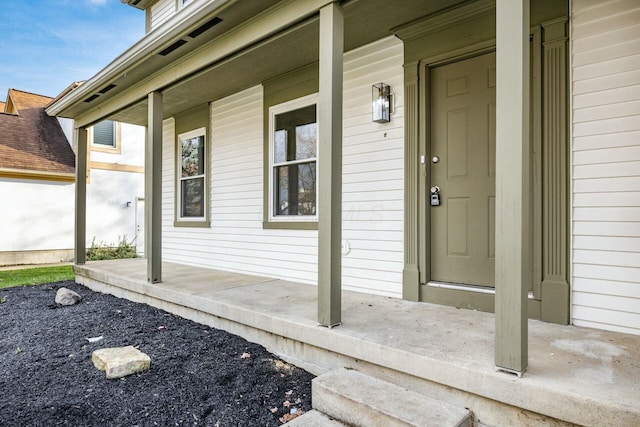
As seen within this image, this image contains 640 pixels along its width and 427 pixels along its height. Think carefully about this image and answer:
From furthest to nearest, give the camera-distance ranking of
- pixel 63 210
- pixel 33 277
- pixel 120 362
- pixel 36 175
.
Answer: pixel 63 210
pixel 36 175
pixel 33 277
pixel 120 362

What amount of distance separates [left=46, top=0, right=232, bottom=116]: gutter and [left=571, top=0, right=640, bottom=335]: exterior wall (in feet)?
8.48

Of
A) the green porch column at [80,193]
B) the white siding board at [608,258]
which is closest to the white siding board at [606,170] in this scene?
the white siding board at [608,258]

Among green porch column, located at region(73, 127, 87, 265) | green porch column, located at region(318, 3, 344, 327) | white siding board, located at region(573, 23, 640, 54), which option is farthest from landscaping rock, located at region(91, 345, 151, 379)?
green porch column, located at region(73, 127, 87, 265)

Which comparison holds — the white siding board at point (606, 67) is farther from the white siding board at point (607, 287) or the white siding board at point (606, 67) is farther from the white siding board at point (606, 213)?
the white siding board at point (607, 287)

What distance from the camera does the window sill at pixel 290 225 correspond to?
165 inches

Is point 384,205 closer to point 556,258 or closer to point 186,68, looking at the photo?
point 556,258

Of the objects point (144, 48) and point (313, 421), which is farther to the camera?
point (144, 48)

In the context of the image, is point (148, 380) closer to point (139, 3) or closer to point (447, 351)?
point (447, 351)

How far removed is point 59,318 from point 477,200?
14.0 feet

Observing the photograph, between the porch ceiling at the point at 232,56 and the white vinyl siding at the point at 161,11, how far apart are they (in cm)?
176

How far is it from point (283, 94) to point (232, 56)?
1055mm

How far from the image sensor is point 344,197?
3885 millimetres

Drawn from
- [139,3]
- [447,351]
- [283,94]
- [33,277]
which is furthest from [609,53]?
[33,277]

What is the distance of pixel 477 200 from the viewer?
9.84ft
